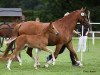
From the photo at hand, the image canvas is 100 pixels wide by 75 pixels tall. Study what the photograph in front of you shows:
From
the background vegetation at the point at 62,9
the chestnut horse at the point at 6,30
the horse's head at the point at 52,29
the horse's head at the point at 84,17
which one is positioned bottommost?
the background vegetation at the point at 62,9

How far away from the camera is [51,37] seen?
14.8m

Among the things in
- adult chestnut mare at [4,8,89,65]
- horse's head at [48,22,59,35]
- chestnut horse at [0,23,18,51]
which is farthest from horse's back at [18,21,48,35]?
chestnut horse at [0,23,18,51]

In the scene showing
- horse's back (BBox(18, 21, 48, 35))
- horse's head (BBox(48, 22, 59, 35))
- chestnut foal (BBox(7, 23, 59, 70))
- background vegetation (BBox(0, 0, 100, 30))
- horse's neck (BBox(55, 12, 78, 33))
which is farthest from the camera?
background vegetation (BBox(0, 0, 100, 30))

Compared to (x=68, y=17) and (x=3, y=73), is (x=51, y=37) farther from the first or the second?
(x=3, y=73)

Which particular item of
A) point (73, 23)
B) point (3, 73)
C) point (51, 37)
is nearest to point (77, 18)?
point (73, 23)

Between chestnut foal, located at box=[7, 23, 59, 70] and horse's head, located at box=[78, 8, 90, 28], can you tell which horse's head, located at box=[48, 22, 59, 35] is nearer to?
chestnut foal, located at box=[7, 23, 59, 70]

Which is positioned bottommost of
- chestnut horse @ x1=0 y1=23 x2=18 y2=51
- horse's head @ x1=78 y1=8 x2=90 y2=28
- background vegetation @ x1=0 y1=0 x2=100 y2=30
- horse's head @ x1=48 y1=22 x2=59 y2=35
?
background vegetation @ x1=0 y1=0 x2=100 y2=30

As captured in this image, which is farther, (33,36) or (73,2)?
(73,2)

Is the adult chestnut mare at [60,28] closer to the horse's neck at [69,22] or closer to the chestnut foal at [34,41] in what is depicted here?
the horse's neck at [69,22]

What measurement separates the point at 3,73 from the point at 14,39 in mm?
2004

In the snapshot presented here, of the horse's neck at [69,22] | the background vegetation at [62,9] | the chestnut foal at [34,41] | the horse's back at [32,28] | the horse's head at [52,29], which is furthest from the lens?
the background vegetation at [62,9]

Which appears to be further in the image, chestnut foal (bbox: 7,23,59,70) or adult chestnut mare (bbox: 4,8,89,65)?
adult chestnut mare (bbox: 4,8,89,65)

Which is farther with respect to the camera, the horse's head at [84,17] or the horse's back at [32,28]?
the horse's head at [84,17]

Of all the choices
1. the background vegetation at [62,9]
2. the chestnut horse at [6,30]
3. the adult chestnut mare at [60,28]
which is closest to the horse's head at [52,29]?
the adult chestnut mare at [60,28]
